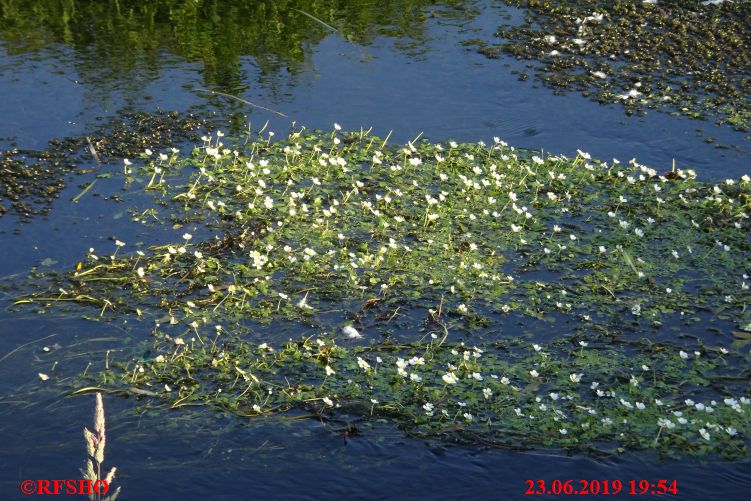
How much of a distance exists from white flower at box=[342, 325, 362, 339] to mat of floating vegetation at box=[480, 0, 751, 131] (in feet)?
17.4

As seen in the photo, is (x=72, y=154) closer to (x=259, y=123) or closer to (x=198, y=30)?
(x=259, y=123)

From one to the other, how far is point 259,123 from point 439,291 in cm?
364

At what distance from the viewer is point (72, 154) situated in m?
9.30

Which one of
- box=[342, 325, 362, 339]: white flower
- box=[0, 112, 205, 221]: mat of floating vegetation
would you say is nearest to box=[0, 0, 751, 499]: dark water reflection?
box=[0, 112, 205, 221]: mat of floating vegetation

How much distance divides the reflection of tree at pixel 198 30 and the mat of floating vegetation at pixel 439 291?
204cm

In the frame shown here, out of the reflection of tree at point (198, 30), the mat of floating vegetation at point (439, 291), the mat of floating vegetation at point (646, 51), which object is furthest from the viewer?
the reflection of tree at point (198, 30)

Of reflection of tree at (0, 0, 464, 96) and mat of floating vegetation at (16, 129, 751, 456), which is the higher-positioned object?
reflection of tree at (0, 0, 464, 96)

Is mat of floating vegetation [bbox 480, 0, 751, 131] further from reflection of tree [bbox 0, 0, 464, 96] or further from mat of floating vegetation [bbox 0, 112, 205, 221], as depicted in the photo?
mat of floating vegetation [bbox 0, 112, 205, 221]

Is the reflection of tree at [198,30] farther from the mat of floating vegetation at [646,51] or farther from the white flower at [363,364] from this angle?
the white flower at [363,364]

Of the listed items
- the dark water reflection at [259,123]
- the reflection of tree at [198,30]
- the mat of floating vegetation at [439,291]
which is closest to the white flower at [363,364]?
the mat of floating vegetation at [439,291]

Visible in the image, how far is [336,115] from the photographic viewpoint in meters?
10.4

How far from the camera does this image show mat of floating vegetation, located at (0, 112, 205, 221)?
8602mm

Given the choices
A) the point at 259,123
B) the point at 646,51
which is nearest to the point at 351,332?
the point at 259,123

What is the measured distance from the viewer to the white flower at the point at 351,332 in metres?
6.93
